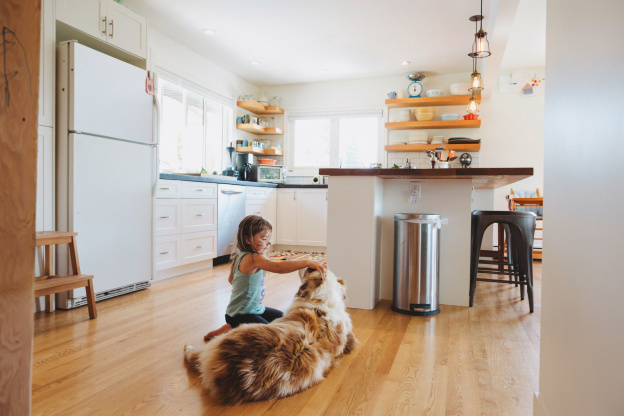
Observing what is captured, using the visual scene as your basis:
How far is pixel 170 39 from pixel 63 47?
2.07 metres

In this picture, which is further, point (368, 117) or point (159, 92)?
point (368, 117)

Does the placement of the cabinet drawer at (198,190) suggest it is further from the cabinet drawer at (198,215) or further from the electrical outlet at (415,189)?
the electrical outlet at (415,189)

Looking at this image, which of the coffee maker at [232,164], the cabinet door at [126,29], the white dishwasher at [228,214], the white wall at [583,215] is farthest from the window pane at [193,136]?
the white wall at [583,215]

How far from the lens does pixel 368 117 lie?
19.4 feet

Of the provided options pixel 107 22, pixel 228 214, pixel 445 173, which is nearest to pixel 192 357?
pixel 445 173

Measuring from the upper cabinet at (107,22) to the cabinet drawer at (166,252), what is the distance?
1.53 meters

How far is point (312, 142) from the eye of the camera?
620cm

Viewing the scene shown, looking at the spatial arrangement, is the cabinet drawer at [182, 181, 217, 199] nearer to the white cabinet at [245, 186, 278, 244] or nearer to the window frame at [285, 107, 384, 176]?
the white cabinet at [245, 186, 278, 244]

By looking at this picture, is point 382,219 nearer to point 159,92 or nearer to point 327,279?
point 327,279

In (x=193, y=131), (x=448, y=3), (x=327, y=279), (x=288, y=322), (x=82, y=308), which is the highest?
(x=448, y=3)

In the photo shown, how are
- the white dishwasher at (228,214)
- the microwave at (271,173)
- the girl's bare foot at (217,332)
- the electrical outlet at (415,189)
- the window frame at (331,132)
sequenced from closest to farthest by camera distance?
the girl's bare foot at (217,332) → the electrical outlet at (415,189) → the white dishwasher at (228,214) → the microwave at (271,173) → the window frame at (331,132)

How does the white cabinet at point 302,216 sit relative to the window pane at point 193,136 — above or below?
below

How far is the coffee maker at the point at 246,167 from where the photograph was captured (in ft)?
17.9

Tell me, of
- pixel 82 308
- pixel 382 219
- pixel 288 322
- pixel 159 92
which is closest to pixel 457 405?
pixel 288 322
